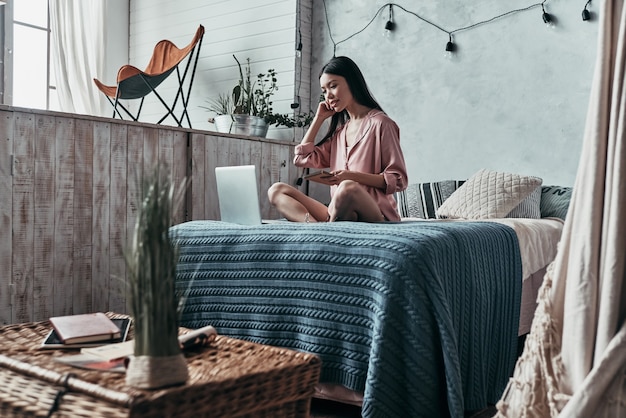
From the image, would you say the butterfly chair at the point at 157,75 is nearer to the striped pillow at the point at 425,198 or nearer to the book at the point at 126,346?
the striped pillow at the point at 425,198

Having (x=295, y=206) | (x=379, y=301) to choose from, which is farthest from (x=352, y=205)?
(x=379, y=301)

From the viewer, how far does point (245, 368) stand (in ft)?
4.31

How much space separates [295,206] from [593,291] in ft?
6.24

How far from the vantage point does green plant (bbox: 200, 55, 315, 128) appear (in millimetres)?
4230

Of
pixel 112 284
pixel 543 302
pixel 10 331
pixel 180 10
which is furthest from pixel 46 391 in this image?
pixel 180 10

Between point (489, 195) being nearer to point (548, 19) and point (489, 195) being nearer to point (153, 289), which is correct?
point (548, 19)

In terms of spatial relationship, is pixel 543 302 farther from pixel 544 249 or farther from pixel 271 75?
pixel 271 75

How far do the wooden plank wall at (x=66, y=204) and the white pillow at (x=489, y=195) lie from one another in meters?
1.45

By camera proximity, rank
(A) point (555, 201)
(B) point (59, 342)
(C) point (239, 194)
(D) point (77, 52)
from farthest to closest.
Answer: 1. (D) point (77, 52)
2. (A) point (555, 201)
3. (C) point (239, 194)
4. (B) point (59, 342)

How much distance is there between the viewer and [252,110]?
4.25 metres

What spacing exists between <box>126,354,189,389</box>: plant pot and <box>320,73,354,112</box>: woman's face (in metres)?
2.02

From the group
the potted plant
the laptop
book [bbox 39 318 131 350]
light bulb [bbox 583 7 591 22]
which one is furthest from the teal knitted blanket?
the potted plant

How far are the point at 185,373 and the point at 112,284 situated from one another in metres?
2.14

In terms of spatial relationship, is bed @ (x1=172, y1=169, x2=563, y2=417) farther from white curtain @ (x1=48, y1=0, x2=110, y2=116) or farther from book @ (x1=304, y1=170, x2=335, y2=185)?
white curtain @ (x1=48, y1=0, x2=110, y2=116)
